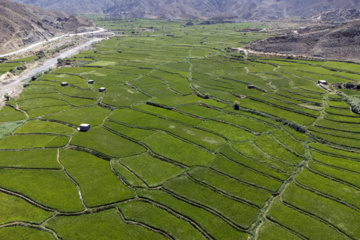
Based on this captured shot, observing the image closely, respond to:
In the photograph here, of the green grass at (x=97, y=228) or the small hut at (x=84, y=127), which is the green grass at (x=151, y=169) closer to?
the green grass at (x=97, y=228)

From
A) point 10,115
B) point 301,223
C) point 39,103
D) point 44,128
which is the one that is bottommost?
point 301,223

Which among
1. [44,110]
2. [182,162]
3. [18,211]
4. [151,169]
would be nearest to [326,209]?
[182,162]

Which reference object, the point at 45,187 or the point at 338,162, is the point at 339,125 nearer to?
the point at 338,162

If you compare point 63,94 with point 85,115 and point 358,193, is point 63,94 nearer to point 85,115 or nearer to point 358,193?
point 85,115

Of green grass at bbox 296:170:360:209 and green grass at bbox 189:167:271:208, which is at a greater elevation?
green grass at bbox 296:170:360:209

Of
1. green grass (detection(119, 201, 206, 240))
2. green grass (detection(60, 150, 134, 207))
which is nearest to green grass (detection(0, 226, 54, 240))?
green grass (detection(60, 150, 134, 207))

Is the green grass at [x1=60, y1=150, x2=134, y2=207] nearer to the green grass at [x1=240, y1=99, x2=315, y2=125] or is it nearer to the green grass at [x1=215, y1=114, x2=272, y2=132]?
the green grass at [x1=215, y1=114, x2=272, y2=132]

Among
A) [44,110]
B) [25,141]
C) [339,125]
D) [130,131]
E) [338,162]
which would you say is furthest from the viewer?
[44,110]
